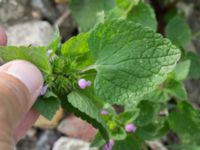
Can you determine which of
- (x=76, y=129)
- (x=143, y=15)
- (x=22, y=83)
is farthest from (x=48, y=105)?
(x=76, y=129)

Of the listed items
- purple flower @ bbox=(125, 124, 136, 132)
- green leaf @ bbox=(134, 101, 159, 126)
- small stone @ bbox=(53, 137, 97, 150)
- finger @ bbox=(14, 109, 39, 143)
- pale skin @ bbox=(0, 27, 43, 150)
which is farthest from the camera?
small stone @ bbox=(53, 137, 97, 150)

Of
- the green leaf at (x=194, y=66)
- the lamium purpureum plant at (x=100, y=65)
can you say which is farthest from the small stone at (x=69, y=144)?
the lamium purpureum plant at (x=100, y=65)

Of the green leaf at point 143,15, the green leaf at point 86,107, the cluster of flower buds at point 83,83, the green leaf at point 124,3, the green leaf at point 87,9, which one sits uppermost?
the cluster of flower buds at point 83,83

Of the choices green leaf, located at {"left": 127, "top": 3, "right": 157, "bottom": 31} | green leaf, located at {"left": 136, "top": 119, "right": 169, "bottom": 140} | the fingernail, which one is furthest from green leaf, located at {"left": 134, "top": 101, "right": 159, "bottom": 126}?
the fingernail

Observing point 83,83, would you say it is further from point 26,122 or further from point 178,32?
point 178,32

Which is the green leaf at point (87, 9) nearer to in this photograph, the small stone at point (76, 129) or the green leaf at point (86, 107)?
the small stone at point (76, 129)

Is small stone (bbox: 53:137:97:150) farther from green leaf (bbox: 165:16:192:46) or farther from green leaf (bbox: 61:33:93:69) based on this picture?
green leaf (bbox: 61:33:93:69)

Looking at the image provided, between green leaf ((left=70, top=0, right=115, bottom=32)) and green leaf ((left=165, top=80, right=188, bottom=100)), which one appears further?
green leaf ((left=70, top=0, right=115, bottom=32))
